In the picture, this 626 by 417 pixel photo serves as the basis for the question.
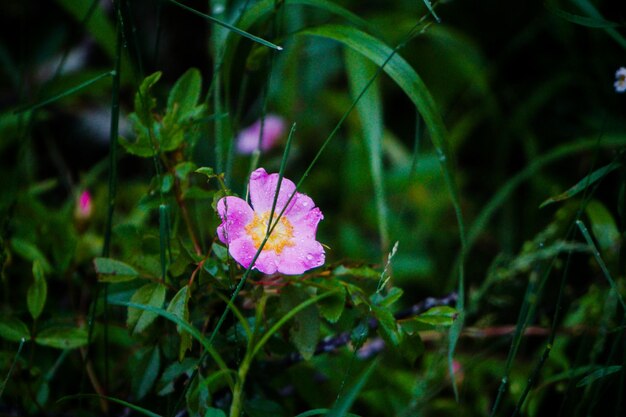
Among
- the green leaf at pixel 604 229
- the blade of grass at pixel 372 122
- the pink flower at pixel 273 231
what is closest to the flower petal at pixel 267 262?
the pink flower at pixel 273 231

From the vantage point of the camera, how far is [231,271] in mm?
856

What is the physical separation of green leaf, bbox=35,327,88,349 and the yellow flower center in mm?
343

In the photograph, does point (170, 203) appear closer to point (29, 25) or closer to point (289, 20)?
point (289, 20)

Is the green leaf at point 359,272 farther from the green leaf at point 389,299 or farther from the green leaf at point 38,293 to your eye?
the green leaf at point 38,293

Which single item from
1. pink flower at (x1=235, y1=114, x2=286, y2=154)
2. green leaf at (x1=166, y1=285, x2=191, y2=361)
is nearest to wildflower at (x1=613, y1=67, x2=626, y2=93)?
green leaf at (x1=166, y1=285, x2=191, y2=361)

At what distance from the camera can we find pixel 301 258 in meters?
0.87

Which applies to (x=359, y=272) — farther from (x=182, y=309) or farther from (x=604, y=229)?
(x=604, y=229)

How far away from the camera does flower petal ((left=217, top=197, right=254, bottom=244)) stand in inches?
33.4

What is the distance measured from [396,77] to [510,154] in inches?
50.2

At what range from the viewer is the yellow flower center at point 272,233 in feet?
2.96

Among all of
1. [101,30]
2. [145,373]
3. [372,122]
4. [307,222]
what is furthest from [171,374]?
[101,30]

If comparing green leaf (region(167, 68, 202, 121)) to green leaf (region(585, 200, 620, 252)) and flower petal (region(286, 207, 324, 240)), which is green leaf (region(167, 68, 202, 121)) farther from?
green leaf (region(585, 200, 620, 252))

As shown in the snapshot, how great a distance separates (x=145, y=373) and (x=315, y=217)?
346mm

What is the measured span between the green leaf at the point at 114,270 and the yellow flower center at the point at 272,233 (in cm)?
17
